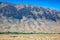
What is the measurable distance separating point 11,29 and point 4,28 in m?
8.31

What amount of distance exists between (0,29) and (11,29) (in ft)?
42.6

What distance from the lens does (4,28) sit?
19638 cm

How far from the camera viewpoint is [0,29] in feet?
636

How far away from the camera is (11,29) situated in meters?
198

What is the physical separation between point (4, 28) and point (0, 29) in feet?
16.5
